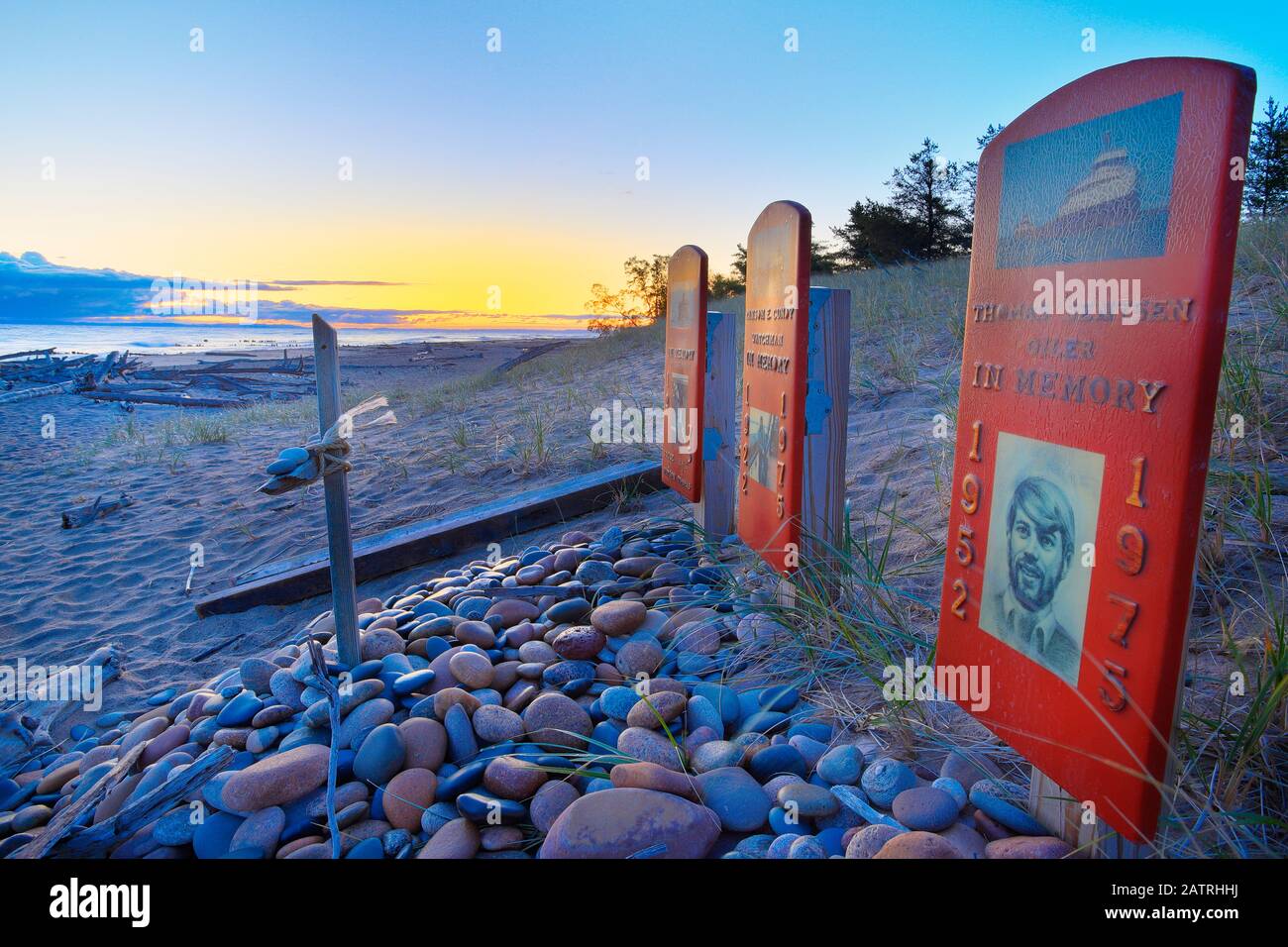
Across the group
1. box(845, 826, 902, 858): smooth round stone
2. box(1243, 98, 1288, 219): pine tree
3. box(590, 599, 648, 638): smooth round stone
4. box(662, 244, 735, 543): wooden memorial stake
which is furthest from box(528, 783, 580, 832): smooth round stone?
box(1243, 98, 1288, 219): pine tree

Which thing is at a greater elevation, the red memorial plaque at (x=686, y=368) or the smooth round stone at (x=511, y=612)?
the red memorial plaque at (x=686, y=368)

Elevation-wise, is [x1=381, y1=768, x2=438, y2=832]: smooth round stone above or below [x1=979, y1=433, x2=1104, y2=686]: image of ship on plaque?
below

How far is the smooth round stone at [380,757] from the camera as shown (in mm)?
2217

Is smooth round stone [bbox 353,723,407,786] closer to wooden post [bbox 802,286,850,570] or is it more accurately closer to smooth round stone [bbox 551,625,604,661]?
smooth round stone [bbox 551,625,604,661]

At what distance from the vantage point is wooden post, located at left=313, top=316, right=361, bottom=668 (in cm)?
268

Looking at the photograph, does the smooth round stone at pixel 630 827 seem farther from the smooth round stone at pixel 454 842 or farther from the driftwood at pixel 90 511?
the driftwood at pixel 90 511

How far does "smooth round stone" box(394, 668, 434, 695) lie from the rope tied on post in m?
0.77

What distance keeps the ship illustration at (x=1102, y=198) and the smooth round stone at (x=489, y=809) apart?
1942mm

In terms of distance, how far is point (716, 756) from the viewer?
214cm

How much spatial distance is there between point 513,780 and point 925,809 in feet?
3.57

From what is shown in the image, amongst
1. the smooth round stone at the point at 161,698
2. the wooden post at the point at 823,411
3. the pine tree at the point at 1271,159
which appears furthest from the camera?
the pine tree at the point at 1271,159

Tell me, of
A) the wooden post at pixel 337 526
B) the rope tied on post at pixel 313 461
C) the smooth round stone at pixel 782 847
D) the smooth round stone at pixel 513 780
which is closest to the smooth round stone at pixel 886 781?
the smooth round stone at pixel 782 847

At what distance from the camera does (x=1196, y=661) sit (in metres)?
2.07

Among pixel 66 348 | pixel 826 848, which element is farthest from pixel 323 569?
pixel 66 348
